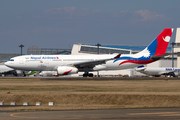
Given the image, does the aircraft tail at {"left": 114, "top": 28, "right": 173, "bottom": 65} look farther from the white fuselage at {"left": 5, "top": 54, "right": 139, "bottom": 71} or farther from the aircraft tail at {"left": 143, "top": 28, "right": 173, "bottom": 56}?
the white fuselage at {"left": 5, "top": 54, "right": 139, "bottom": 71}

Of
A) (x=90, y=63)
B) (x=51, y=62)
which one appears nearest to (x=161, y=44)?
(x=90, y=63)

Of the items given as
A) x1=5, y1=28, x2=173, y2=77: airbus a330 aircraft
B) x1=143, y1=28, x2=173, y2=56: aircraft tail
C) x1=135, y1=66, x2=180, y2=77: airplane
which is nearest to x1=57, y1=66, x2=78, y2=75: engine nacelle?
x1=5, y1=28, x2=173, y2=77: airbus a330 aircraft

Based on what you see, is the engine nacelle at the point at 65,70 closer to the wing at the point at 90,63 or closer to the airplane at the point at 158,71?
the wing at the point at 90,63

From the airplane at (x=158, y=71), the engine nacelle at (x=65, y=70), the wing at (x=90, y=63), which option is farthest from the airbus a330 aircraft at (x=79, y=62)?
the airplane at (x=158, y=71)

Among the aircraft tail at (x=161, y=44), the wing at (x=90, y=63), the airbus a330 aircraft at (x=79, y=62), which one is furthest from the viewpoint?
the aircraft tail at (x=161, y=44)

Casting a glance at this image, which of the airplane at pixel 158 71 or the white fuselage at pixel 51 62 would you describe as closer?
the white fuselage at pixel 51 62

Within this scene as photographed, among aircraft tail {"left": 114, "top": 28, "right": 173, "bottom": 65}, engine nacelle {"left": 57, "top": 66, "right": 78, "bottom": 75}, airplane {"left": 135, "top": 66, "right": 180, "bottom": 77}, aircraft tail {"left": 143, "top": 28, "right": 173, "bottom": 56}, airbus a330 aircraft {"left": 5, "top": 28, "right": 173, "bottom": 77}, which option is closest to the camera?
engine nacelle {"left": 57, "top": 66, "right": 78, "bottom": 75}

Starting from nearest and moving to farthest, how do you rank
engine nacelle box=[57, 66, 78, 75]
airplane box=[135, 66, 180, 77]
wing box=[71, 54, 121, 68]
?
engine nacelle box=[57, 66, 78, 75] < wing box=[71, 54, 121, 68] < airplane box=[135, 66, 180, 77]

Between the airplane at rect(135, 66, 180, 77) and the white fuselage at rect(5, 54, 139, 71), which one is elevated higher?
the white fuselage at rect(5, 54, 139, 71)

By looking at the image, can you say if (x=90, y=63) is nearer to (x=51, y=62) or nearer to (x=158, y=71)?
(x=51, y=62)

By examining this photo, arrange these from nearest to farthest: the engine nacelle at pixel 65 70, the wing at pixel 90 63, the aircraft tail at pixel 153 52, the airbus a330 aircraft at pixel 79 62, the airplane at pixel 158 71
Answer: the engine nacelle at pixel 65 70 < the wing at pixel 90 63 < the airbus a330 aircraft at pixel 79 62 < the aircraft tail at pixel 153 52 < the airplane at pixel 158 71

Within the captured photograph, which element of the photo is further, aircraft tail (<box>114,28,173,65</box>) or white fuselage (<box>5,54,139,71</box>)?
aircraft tail (<box>114,28,173,65</box>)

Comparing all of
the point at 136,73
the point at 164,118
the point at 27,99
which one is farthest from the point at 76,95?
the point at 136,73

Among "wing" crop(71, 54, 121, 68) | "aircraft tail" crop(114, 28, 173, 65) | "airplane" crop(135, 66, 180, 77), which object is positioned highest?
"aircraft tail" crop(114, 28, 173, 65)
